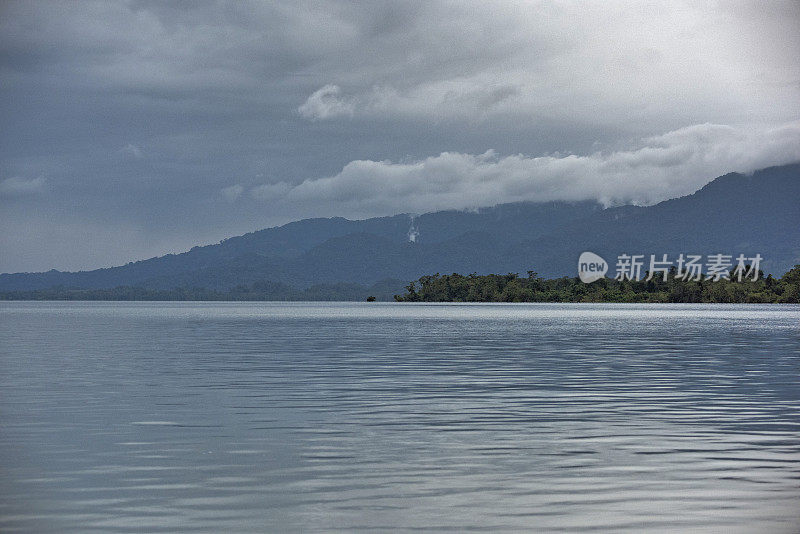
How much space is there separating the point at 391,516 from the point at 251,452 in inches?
324

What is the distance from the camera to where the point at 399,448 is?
26562mm

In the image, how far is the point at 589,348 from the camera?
7812 centimetres

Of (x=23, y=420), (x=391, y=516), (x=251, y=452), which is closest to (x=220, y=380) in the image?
(x=23, y=420)

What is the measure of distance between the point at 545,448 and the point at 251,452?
768 centimetres

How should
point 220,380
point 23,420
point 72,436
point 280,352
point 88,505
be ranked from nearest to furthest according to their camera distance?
1. point 88,505
2. point 72,436
3. point 23,420
4. point 220,380
5. point 280,352

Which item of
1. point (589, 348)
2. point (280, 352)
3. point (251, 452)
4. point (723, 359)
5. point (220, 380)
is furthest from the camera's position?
point (589, 348)

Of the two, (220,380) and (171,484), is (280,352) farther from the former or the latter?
(171,484)

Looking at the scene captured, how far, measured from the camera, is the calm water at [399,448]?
62.0 ft

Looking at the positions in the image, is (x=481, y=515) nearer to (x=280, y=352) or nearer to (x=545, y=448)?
(x=545, y=448)

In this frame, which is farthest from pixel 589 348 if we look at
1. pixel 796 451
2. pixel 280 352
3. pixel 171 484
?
pixel 171 484

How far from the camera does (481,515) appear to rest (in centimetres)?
1864

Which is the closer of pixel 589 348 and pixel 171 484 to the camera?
pixel 171 484

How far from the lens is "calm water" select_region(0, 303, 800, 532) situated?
18.9m

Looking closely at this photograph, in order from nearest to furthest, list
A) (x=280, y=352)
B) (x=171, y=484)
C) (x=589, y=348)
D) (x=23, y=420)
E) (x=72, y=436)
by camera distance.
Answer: (x=171, y=484)
(x=72, y=436)
(x=23, y=420)
(x=280, y=352)
(x=589, y=348)
